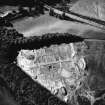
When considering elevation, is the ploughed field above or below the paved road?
below

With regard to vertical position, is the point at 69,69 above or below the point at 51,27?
below

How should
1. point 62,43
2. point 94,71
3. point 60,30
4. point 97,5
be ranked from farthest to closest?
1. point 97,5
2. point 60,30
3. point 62,43
4. point 94,71

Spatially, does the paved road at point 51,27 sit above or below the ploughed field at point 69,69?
above

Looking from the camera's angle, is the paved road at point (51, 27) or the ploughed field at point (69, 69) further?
the paved road at point (51, 27)

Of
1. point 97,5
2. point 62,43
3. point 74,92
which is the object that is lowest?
point 74,92

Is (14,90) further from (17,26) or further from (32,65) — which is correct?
(17,26)

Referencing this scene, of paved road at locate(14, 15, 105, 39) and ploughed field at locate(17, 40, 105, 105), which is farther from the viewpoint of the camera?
paved road at locate(14, 15, 105, 39)

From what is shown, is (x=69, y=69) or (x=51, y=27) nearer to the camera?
(x=69, y=69)

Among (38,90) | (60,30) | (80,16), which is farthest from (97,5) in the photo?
(38,90)
